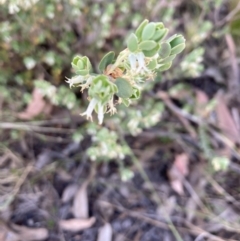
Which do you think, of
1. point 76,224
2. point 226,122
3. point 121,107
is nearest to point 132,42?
point 121,107

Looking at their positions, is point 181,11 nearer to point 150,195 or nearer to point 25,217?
point 150,195

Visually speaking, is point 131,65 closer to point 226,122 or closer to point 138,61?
point 138,61

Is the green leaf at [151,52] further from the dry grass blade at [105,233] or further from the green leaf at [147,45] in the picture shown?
the dry grass blade at [105,233]

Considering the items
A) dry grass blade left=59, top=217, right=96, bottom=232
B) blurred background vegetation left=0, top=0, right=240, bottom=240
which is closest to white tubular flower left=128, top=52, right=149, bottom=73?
blurred background vegetation left=0, top=0, right=240, bottom=240

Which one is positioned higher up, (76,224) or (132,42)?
(132,42)

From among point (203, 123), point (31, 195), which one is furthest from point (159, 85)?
point (31, 195)
